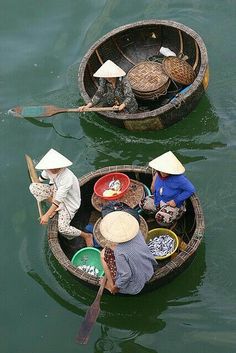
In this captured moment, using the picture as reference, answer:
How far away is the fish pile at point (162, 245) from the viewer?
17.7 ft

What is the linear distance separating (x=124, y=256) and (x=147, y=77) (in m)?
3.28

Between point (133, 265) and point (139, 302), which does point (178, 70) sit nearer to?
point (139, 302)

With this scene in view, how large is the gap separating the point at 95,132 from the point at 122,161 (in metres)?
0.65

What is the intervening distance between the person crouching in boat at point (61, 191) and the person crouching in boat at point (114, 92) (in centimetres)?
135

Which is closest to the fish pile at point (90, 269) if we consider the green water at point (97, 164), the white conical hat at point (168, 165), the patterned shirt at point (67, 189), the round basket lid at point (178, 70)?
the green water at point (97, 164)

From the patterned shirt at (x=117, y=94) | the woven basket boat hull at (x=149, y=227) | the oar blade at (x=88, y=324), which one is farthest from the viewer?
the patterned shirt at (x=117, y=94)

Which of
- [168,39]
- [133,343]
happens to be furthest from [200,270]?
[168,39]

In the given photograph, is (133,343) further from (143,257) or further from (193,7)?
(193,7)

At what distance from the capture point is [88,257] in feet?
18.2

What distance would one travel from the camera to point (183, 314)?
5375mm

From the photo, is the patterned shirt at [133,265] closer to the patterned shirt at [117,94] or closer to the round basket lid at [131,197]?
the round basket lid at [131,197]

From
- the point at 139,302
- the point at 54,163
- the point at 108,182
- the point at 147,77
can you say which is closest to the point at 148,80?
the point at 147,77

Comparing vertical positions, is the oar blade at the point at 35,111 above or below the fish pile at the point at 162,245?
above

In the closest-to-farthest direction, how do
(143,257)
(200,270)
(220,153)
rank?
(143,257)
(200,270)
(220,153)
